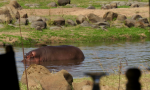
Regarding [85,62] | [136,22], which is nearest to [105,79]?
[85,62]

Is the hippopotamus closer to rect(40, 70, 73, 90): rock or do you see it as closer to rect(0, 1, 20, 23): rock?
rect(40, 70, 73, 90): rock

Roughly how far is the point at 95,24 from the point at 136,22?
134 inches

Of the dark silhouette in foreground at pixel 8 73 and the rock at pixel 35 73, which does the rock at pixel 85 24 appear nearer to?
the rock at pixel 35 73

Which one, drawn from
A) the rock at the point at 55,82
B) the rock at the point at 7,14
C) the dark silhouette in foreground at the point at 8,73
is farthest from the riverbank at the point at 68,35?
the dark silhouette in foreground at the point at 8,73

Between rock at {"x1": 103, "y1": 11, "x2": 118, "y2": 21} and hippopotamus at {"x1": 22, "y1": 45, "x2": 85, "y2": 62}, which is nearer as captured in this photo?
hippopotamus at {"x1": 22, "y1": 45, "x2": 85, "y2": 62}

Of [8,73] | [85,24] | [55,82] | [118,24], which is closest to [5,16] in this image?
[85,24]

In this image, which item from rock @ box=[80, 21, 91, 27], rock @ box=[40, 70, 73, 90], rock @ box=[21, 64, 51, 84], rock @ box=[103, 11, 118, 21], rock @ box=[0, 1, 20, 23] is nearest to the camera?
rock @ box=[40, 70, 73, 90]

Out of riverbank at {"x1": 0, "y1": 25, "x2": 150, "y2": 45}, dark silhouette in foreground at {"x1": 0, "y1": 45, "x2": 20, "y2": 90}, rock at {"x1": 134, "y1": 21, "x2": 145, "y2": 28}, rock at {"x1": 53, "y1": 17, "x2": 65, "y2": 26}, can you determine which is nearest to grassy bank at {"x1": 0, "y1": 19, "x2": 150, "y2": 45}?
riverbank at {"x1": 0, "y1": 25, "x2": 150, "y2": 45}

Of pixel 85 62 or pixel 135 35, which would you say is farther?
pixel 135 35

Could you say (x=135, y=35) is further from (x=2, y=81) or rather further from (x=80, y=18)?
(x=2, y=81)

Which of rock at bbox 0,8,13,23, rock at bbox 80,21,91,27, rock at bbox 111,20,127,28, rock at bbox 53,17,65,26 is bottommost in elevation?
rock at bbox 111,20,127,28

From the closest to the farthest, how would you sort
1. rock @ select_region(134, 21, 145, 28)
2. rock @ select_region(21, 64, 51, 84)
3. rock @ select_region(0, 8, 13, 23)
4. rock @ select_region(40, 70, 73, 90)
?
rock @ select_region(40, 70, 73, 90), rock @ select_region(21, 64, 51, 84), rock @ select_region(0, 8, 13, 23), rock @ select_region(134, 21, 145, 28)

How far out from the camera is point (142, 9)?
91.8ft

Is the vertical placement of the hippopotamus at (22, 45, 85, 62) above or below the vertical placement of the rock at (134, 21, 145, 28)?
above
